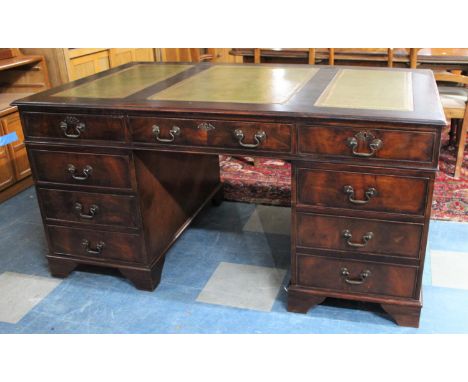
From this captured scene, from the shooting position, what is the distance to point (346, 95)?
1.87m

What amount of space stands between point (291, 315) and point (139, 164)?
0.86m

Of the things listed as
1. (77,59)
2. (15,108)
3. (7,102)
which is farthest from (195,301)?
(77,59)

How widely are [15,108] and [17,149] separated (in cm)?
26

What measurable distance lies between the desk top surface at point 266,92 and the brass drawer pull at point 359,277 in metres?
0.60

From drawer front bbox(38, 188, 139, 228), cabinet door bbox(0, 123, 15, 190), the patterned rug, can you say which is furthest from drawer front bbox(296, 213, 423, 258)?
cabinet door bbox(0, 123, 15, 190)

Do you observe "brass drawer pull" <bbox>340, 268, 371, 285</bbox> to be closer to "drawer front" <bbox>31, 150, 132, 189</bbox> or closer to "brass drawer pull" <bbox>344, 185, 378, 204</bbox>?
"brass drawer pull" <bbox>344, 185, 378, 204</bbox>

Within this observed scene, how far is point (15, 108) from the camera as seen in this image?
308 cm

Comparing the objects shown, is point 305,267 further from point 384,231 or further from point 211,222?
point 211,222

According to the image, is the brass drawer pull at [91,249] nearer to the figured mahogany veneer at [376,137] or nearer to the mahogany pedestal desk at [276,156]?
the mahogany pedestal desk at [276,156]

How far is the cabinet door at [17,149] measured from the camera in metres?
3.03

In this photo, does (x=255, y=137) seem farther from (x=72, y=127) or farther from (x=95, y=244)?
(x=95, y=244)

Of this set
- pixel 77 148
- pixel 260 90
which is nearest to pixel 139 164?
pixel 77 148

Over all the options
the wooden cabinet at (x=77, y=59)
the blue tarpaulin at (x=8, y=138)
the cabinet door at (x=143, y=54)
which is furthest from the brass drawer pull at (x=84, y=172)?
the cabinet door at (x=143, y=54)

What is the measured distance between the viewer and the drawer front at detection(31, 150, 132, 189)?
199 centimetres
